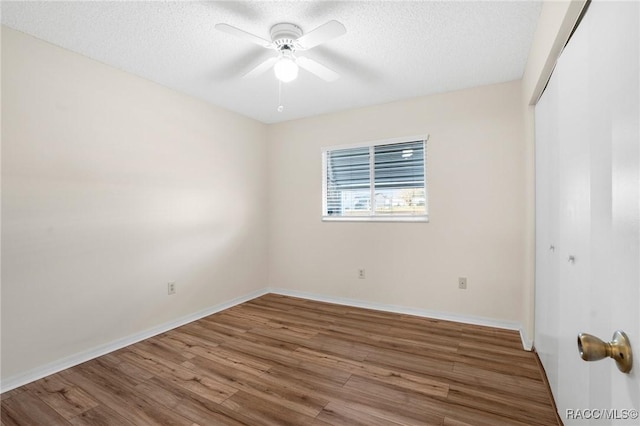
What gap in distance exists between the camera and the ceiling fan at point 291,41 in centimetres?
181

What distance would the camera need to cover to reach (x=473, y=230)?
3.13 meters

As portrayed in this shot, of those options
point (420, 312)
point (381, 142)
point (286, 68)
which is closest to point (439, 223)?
point (420, 312)

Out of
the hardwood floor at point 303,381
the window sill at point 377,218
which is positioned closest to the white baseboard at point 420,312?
the hardwood floor at point 303,381

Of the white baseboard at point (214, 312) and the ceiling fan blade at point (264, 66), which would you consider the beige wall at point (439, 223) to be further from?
the ceiling fan blade at point (264, 66)

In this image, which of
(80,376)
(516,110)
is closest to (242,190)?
(80,376)

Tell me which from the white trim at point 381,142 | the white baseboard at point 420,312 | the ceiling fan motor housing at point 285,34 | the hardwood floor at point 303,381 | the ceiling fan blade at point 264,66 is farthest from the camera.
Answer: the white trim at point 381,142

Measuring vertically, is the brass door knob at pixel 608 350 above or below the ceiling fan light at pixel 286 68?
below

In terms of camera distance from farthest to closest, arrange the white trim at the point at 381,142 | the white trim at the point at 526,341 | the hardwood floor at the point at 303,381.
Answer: the white trim at the point at 381,142
the white trim at the point at 526,341
the hardwood floor at the point at 303,381

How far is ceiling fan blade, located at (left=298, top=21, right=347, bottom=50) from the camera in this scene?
175 centimetres

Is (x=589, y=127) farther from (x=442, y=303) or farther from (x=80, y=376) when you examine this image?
(x=80, y=376)

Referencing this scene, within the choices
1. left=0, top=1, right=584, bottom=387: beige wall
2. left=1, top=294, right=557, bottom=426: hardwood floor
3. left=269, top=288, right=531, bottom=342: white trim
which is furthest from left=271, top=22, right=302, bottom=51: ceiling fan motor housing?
left=269, top=288, right=531, bottom=342: white trim

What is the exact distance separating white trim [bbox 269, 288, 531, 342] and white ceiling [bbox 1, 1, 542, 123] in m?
2.41

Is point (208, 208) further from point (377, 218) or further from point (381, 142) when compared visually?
point (381, 142)

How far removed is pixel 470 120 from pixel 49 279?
4.00m
